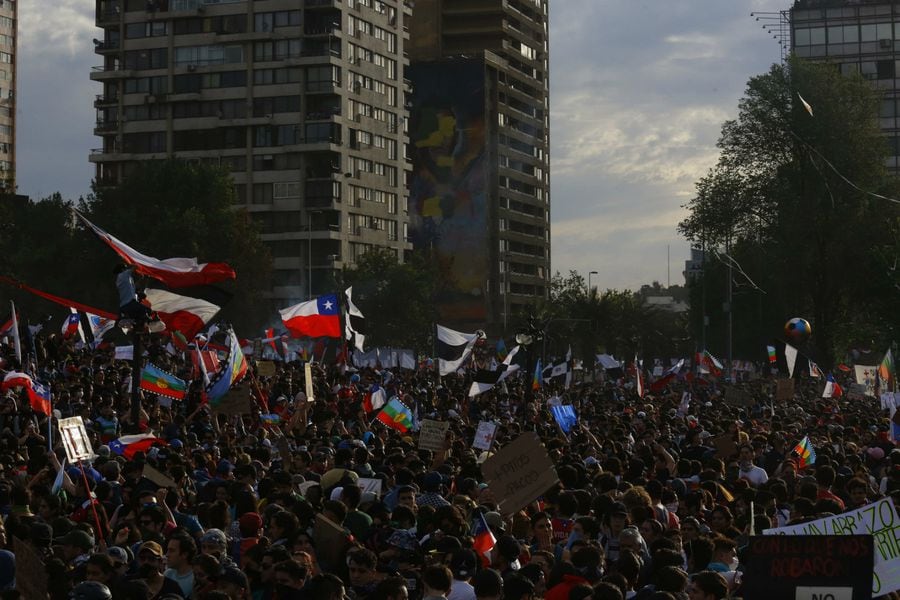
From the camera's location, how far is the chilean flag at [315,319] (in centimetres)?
2973

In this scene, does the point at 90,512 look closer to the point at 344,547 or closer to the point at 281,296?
the point at 344,547

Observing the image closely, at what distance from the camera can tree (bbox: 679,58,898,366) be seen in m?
58.5

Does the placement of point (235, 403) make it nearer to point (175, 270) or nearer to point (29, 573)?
point (175, 270)

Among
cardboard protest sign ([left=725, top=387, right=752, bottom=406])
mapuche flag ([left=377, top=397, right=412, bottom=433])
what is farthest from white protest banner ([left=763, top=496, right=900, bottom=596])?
cardboard protest sign ([left=725, top=387, right=752, bottom=406])

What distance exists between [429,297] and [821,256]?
123 feet

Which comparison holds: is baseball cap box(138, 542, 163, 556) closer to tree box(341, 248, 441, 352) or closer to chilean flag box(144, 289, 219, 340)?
chilean flag box(144, 289, 219, 340)

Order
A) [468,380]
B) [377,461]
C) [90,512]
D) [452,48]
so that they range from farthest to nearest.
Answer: [452,48] < [468,380] < [377,461] < [90,512]

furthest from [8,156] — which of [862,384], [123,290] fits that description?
[123,290]

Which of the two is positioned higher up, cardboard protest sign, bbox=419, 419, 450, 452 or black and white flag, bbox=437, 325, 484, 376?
black and white flag, bbox=437, 325, 484, 376

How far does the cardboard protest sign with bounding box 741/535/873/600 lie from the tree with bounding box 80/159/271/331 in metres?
65.9

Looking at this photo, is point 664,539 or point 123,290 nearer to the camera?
point 664,539

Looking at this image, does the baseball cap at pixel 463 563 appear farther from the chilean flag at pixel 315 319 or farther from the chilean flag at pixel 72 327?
the chilean flag at pixel 72 327

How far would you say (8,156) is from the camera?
13625 cm

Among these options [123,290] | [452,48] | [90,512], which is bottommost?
[90,512]
